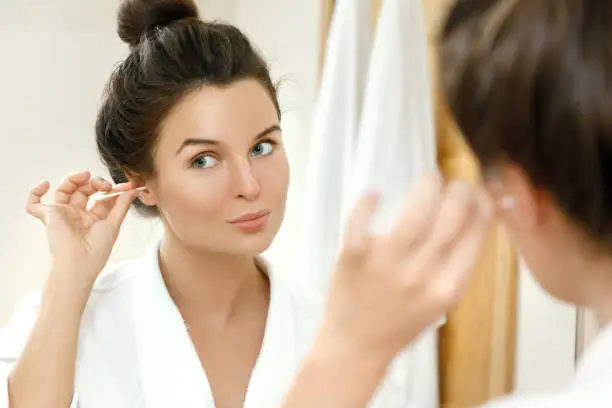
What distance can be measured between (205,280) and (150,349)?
0.38 ft

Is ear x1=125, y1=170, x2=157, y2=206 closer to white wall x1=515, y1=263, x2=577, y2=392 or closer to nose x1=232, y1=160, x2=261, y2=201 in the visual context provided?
nose x1=232, y1=160, x2=261, y2=201

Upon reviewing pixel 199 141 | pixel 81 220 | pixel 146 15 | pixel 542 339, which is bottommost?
pixel 542 339

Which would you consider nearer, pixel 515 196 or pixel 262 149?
pixel 515 196

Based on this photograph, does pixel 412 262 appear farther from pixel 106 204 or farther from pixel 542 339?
pixel 106 204

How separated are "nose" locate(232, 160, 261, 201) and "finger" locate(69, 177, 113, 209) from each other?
8.4 inches

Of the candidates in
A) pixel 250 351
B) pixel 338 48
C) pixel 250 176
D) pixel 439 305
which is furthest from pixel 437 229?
pixel 338 48

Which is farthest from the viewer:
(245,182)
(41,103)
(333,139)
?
(41,103)

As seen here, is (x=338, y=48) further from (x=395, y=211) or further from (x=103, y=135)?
(x=103, y=135)

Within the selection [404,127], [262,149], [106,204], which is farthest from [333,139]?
[106,204]

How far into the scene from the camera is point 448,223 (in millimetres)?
354

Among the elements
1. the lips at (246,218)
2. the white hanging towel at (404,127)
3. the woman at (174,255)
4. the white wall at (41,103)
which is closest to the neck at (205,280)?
the woman at (174,255)

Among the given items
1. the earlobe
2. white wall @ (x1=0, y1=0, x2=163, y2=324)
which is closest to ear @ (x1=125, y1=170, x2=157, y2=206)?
the earlobe

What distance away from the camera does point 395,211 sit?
95 centimetres

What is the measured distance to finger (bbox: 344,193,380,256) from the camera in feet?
1.18
